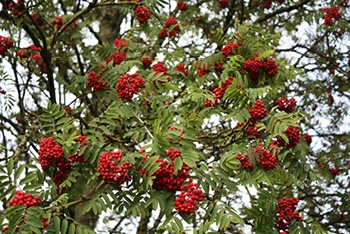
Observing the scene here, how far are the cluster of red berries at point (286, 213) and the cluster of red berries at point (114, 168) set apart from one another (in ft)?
4.44

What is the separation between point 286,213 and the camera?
332cm

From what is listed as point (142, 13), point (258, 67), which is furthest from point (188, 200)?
point (142, 13)

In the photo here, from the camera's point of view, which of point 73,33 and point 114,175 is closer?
point 114,175

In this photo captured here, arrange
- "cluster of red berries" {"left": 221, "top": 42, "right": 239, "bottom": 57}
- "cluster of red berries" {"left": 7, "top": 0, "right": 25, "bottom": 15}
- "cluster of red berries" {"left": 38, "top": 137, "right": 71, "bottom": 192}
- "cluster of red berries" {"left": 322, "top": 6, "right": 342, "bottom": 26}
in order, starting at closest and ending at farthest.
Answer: "cluster of red berries" {"left": 38, "top": 137, "right": 71, "bottom": 192} < "cluster of red berries" {"left": 221, "top": 42, "right": 239, "bottom": 57} < "cluster of red berries" {"left": 7, "top": 0, "right": 25, "bottom": 15} < "cluster of red berries" {"left": 322, "top": 6, "right": 342, "bottom": 26}

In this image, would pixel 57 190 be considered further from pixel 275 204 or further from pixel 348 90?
pixel 348 90

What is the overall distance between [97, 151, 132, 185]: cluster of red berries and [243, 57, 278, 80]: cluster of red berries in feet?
5.00

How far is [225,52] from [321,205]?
3.91m

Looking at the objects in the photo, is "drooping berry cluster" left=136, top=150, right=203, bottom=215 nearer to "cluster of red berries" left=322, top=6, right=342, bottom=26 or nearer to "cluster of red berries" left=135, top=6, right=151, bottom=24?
"cluster of red berries" left=135, top=6, right=151, bottom=24

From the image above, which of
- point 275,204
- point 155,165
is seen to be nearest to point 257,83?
point 275,204

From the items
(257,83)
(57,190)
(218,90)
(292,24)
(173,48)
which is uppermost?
(292,24)

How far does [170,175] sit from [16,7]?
9.86ft

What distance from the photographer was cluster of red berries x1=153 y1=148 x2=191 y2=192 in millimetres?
2500

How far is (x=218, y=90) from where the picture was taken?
3.18m

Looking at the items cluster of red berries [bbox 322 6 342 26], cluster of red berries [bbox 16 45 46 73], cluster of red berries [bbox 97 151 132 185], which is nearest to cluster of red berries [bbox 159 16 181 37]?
cluster of red berries [bbox 16 45 46 73]
